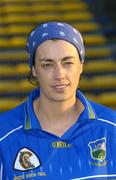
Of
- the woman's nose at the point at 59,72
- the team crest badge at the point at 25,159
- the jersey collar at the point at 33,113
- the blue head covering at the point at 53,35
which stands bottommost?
the team crest badge at the point at 25,159

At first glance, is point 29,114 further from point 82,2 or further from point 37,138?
point 82,2

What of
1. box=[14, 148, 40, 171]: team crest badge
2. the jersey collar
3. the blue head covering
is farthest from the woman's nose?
box=[14, 148, 40, 171]: team crest badge

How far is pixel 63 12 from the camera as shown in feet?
27.1

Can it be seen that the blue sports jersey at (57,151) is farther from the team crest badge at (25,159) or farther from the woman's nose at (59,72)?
the woman's nose at (59,72)

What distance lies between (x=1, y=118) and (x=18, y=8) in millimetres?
5763

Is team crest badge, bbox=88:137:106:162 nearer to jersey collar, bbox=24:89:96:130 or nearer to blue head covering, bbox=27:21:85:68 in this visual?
jersey collar, bbox=24:89:96:130

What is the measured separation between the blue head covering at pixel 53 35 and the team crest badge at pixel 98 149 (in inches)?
15.7

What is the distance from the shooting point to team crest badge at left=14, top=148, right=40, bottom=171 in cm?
265

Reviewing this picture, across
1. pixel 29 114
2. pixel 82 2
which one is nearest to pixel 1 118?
pixel 29 114

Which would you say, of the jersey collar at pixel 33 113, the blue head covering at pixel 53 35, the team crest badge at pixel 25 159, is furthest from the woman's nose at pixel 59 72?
the team crest badge at pixel 25 159

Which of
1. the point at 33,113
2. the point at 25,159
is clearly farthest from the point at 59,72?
the point at 25,159

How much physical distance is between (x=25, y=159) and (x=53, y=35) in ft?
1.96

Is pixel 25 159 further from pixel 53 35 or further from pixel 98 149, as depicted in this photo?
pixel 53 35

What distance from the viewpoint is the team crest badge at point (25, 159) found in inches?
104
